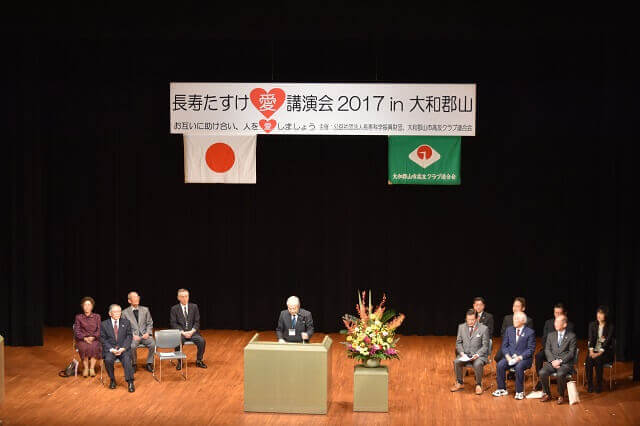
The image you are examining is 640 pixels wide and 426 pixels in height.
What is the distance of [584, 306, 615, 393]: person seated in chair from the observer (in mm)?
9914

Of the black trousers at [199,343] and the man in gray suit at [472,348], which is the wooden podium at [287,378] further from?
the black trousers at [199,343]

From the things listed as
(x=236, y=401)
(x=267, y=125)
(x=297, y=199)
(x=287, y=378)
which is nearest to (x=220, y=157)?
(x=267, y=125)

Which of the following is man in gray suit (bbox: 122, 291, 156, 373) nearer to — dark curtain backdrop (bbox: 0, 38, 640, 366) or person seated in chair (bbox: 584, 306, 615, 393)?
dark curtain backdrop (bbox: 0, 38, 640, 366)

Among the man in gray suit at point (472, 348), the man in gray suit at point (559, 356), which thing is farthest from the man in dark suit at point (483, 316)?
the man in gray suit at point (559, 356)

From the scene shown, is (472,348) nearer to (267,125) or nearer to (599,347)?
(599,347)

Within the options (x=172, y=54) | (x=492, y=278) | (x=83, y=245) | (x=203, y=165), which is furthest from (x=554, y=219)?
(x=83, y=245)

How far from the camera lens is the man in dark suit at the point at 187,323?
1095 cm

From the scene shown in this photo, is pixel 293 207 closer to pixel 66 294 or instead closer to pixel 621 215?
pixel 66 294

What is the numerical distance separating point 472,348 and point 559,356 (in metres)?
0.99

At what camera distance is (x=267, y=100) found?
11.2 meters

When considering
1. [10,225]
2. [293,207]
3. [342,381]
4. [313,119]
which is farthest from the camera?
[293,207]

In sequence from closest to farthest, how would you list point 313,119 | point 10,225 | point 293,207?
point 313,119, point 10,225, point 293,207

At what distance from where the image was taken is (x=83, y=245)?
13.4 metres

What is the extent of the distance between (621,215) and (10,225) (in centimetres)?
835
